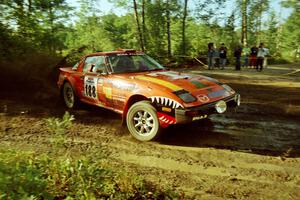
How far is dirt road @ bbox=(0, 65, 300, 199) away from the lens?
3848mm

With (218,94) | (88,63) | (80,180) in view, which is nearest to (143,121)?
(218,94)

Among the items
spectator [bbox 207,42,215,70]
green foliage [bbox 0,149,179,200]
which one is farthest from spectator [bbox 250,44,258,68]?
green foliage [bbox 0,149,179,200]

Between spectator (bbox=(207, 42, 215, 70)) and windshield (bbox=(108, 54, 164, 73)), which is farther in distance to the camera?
spectator (bbox=(207, 42, 215, 70))

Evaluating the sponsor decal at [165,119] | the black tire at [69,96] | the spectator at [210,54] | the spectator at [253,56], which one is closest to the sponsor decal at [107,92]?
the sponsor decal at [165,119]

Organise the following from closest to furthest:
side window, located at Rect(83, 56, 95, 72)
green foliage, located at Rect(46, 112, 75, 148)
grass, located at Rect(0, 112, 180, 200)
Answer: grass, located at Rect(0, 112, 180, 200) < green foliage, located at Rect(46, 112, 75, 148) < side window, located at Rect(83, 56, 95, 72)

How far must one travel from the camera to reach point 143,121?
220 inches

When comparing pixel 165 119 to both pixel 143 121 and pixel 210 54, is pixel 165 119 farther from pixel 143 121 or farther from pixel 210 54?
pixel 210 54

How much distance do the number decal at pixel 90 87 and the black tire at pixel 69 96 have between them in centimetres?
78

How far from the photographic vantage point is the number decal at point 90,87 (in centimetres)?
680

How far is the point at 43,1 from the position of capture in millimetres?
18656

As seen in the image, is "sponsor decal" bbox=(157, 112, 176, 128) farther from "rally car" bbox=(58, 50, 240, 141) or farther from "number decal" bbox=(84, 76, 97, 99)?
"number decal" bbox=(84, 76, 97, 99)

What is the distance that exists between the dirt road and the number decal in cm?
66

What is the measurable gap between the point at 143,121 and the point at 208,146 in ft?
4.45

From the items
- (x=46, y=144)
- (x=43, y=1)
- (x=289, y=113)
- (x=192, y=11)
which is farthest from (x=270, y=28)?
(x=46, y=144)
